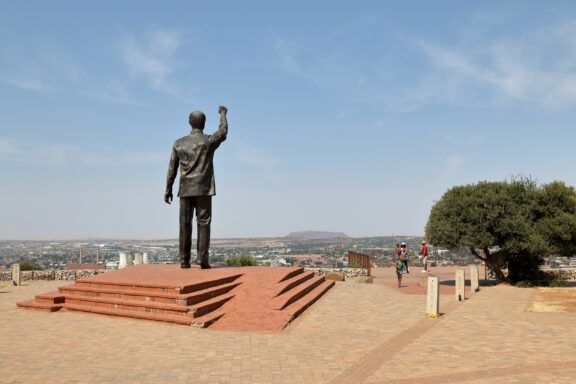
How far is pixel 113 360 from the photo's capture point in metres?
7.02

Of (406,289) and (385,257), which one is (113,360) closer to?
(406,289)

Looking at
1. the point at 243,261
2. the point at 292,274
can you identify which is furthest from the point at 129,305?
the point at 243,261

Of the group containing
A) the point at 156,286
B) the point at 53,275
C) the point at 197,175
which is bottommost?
the point at 53,275

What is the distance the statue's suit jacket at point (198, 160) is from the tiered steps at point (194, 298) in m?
2.27

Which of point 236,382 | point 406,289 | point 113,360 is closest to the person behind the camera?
point 236,382

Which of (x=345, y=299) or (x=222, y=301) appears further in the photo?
(x=345, y=299)

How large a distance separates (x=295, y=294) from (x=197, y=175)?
13.7ft

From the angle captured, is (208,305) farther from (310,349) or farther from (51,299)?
(51,299)

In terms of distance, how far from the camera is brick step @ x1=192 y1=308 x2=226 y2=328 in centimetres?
950

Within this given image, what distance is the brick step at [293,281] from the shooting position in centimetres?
1221

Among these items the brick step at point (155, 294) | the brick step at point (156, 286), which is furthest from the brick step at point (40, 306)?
the brick step at point (156, 286)

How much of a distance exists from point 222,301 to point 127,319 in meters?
2.09

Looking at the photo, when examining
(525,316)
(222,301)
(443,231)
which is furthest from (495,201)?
(222,301)

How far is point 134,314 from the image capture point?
10211 mm
